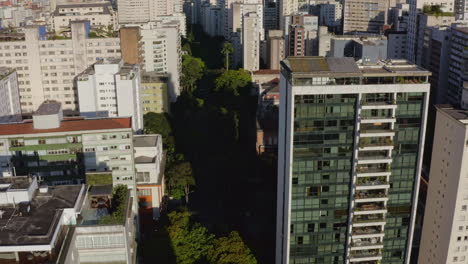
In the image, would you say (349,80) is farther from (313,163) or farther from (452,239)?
(452,239)

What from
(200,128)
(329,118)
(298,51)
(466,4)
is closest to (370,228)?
(329,118)

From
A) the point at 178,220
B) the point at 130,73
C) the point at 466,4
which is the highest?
the point at 466,4

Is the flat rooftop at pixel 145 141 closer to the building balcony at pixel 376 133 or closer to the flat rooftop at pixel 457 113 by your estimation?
the building balcony at pixel 376 133

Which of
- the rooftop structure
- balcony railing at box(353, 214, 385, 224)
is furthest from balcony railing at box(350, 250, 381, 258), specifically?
the rooftop structure

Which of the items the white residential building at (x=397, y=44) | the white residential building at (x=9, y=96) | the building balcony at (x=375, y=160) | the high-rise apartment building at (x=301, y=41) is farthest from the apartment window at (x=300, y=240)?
the high-rise apartment building at (x=301, y=41)

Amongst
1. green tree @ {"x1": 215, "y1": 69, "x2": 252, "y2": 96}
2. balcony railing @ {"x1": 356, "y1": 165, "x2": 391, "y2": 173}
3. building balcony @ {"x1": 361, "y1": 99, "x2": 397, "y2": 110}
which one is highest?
building balcony @ {"x1": 361, "y1": 99, "x2": 397, "y2": 110}

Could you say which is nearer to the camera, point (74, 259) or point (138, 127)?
point (74, 259)

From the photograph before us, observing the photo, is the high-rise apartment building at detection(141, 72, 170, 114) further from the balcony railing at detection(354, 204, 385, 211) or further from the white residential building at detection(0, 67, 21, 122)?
the balcony railing at detection(354, 204, 385, 211)
